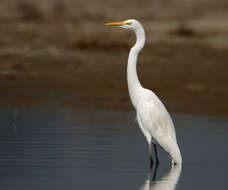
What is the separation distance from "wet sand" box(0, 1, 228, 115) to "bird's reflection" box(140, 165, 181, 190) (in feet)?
16.8

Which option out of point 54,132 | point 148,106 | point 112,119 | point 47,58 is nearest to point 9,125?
point 54,132

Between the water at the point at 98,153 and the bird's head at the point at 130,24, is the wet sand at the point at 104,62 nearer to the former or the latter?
the water at the point at 98,153

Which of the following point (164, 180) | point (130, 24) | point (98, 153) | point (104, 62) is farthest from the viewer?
point (104, 62)

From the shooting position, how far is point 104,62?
62.1 ft

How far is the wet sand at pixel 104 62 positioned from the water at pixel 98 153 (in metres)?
1.61

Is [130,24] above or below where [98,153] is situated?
above

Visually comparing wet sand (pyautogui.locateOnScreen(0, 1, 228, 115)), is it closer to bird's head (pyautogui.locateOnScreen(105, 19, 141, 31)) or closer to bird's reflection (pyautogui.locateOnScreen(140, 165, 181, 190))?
bird's head (pyautogui.locateOnScreen(105, 19, 141, 31))

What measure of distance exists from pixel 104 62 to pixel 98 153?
898cm

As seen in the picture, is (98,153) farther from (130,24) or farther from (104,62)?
(104,62)

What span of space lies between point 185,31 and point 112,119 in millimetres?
9663

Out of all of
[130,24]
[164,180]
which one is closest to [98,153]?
[164,180]

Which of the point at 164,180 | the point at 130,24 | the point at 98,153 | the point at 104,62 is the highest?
the point at 130,24

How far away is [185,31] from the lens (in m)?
22.5

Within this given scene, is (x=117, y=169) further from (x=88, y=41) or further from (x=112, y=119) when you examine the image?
(x=88, y=41)
